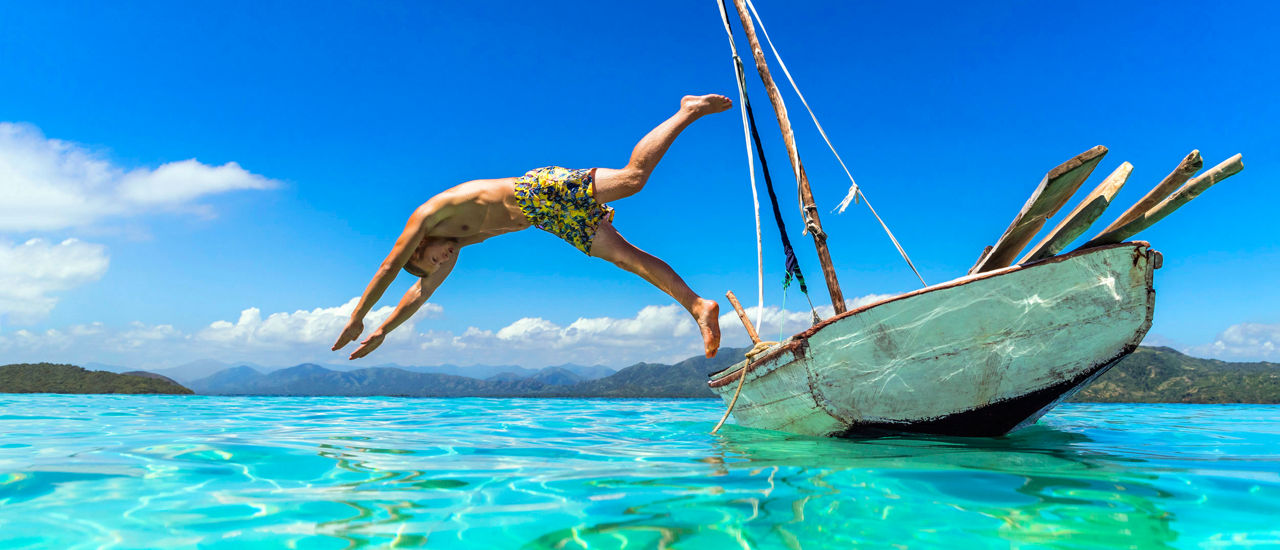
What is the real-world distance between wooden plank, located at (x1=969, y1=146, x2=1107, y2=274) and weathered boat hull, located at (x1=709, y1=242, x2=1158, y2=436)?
487mm

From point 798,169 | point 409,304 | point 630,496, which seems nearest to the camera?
point 630,496

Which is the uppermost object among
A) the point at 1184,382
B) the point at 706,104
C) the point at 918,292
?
the point at 706,104

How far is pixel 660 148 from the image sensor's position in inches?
217

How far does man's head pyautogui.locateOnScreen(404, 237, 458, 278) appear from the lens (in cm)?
637

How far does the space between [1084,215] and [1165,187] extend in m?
0.63

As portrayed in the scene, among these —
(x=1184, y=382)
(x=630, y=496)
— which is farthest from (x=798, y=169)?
(x=1184, y=382)

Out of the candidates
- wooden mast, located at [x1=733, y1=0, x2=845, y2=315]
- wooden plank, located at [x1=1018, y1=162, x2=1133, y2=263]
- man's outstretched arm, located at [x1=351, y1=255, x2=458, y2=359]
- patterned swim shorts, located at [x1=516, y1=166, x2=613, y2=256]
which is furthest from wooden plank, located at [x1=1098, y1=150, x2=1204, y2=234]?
man's outstretched arm, located at [x1=351, y1=255, x2=458, y2=359]

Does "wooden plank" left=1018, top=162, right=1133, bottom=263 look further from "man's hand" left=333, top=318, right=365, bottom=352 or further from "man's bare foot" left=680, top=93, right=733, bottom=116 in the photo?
"man's hand" left=333, top=318, right=365, bottom=352

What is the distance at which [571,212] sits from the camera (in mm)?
5820

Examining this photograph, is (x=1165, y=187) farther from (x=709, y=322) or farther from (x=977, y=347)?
(x=709, y=322)

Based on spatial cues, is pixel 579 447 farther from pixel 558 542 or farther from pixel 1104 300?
pixel 1104 300

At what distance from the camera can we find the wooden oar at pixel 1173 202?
457 cm

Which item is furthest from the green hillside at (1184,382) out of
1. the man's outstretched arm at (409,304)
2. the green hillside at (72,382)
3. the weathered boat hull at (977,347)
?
the green hillside at (72,382)

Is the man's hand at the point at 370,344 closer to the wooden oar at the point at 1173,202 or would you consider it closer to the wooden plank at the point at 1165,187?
the wooden oar at the point at 1173,202
